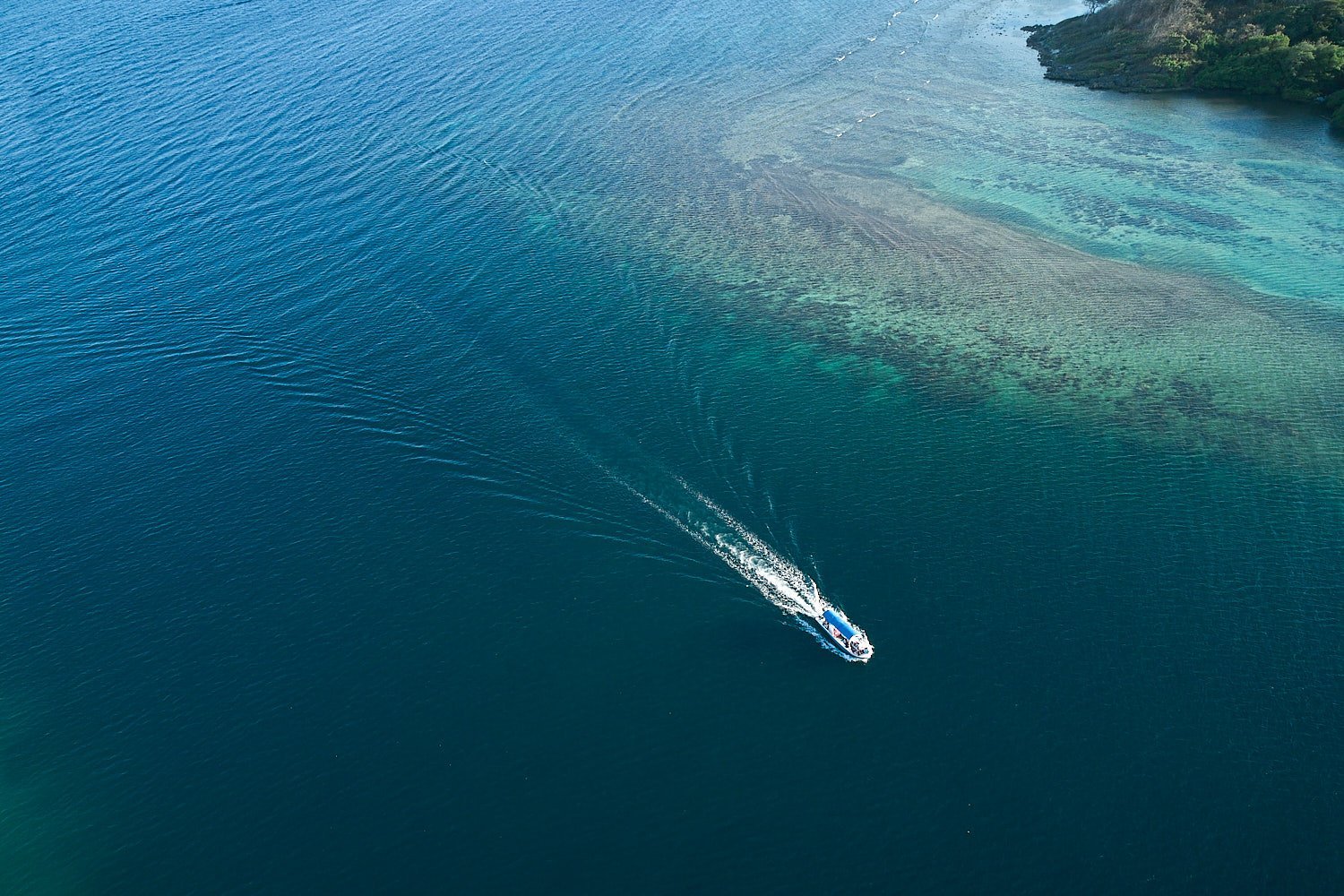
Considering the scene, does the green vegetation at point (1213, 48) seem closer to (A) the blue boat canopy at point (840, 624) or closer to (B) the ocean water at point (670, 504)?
(B) the ocean water at point (670, 504)

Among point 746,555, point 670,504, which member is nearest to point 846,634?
point 746,555

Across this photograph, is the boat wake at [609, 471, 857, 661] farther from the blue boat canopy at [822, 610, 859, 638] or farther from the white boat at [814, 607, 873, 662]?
Result: the blue boat canopy at [822, 610, 859, 638]

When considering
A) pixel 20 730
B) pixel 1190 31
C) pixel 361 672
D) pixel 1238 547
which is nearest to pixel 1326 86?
pixel 1190 31

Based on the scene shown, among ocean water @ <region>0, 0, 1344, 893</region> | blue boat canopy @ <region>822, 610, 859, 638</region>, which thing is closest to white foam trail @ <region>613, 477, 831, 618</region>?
ocean water @ <region>0, 0, 1344, 893</region>

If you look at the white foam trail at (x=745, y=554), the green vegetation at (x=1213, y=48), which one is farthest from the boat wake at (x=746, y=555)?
the green vegetation at (x=1213, y=48)

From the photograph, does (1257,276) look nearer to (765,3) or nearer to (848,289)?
(848,289)
